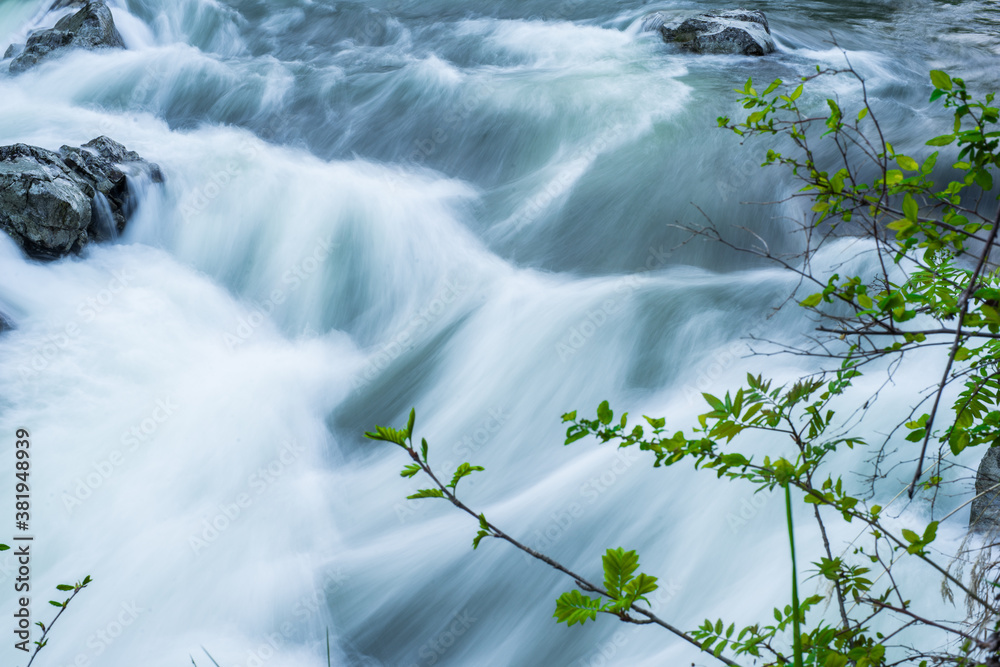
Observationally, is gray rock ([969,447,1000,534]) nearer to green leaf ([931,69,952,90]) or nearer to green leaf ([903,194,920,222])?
green leaf ([903,194,920,222])

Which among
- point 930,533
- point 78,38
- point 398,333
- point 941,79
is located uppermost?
point 941,79

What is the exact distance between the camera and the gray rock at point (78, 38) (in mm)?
8500

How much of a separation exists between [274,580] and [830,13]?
9.42 metres

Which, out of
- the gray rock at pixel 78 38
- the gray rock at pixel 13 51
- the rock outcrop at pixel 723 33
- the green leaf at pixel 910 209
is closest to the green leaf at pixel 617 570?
the green leaf at pixel 910 209

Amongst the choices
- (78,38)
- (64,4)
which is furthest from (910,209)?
(64,4)

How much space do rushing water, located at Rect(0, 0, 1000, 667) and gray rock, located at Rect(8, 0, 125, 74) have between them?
0.27 meters

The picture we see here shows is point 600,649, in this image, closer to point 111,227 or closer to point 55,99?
point 111,227

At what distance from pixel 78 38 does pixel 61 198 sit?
4.79 m

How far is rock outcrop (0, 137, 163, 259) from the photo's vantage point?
16.5 ft

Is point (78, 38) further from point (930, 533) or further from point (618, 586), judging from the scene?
point (930, 533)

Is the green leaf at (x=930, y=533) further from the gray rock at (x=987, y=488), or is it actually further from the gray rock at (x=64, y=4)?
the gray rock at (x=64, y=4)

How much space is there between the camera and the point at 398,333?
512 centimetres

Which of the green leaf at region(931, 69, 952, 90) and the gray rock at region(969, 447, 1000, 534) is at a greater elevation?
the green leaf at region(931, 69, 952, 90)

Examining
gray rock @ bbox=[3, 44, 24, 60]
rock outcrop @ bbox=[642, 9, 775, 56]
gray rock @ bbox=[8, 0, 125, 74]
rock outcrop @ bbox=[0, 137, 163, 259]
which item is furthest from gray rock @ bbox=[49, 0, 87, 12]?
rock outcrop @ bbox=[642, 9, 775, 56]
